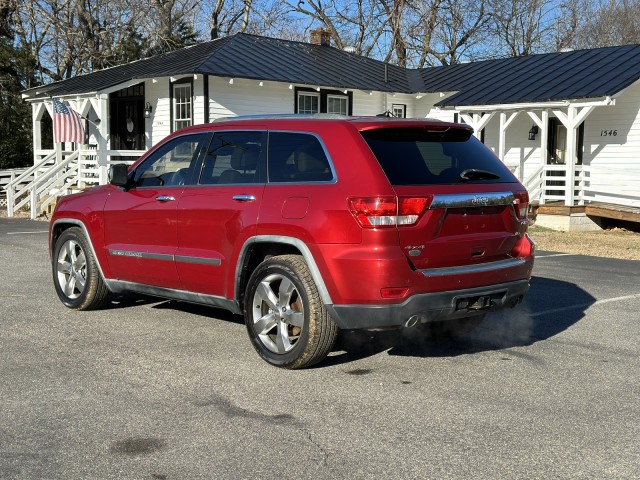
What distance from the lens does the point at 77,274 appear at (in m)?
7.69

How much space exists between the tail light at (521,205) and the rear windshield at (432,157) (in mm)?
152

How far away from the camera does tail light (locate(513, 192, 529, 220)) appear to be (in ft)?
19.4

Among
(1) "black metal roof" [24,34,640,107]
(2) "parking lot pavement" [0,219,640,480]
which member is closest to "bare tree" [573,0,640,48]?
Result: (1) "black metal roof" [24,34,640,107]

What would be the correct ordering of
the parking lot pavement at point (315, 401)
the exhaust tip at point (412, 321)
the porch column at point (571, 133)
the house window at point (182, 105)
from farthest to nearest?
the house window at point (182, 105) → the porch column at point (571, 133) → the exhaust tip at point (412, 321) → the parking lot pavement at point (315, 401)

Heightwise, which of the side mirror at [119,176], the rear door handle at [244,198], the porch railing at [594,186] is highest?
the side mirror at [119,176]

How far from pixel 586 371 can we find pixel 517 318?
71.5 inches

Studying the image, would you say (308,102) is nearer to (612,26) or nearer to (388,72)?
(388,72)

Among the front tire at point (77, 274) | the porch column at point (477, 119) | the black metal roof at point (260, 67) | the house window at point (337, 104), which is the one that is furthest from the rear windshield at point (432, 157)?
the house window at point (337, 104)

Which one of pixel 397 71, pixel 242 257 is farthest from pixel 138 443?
pixel 397 71

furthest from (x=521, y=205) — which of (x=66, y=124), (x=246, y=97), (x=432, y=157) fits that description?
(x=66, y=124)

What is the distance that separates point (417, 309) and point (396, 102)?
20635mm

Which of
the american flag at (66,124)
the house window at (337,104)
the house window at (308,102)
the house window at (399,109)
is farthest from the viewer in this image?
the house window at (399,109)

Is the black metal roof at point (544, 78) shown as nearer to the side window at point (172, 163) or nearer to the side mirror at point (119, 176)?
the side window at point (172, 163)

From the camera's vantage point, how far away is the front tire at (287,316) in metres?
5.40
